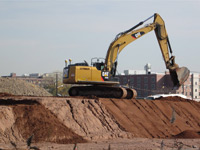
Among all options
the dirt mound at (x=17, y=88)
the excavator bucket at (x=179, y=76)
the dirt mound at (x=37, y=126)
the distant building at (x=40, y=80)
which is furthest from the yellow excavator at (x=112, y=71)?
the distant building at (x=40, y=80)

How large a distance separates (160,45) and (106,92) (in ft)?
18.9

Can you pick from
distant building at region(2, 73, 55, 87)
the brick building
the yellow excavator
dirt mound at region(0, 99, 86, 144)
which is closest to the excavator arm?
the yellow excavator

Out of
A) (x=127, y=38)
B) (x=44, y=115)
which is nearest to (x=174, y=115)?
(x=127, y=38)

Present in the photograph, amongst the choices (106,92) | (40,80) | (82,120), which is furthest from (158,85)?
(82,120)

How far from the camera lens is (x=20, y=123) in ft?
56.0

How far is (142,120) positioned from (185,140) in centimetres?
347

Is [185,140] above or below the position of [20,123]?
below

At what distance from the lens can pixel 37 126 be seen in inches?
673

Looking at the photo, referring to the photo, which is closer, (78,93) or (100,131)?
(100,131)

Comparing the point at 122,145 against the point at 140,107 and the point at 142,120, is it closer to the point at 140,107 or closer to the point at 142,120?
the point at 142,120

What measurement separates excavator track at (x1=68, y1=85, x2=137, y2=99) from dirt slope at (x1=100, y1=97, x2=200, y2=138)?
1210mm

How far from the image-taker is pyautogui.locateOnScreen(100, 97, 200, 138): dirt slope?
2148cm

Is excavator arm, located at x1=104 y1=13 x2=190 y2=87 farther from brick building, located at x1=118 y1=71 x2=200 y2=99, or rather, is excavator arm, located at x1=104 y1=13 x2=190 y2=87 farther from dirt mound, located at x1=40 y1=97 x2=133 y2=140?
brick building, located at x1=118 y1=71 x2=200 y2=99

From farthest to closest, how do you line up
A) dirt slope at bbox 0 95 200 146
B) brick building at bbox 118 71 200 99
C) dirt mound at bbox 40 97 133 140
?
1. brick building at bbox 118 71 200 99
2. dirt mound at bbox 40 97 133 140
3. dirt slope at bbox 0 95 200 146
